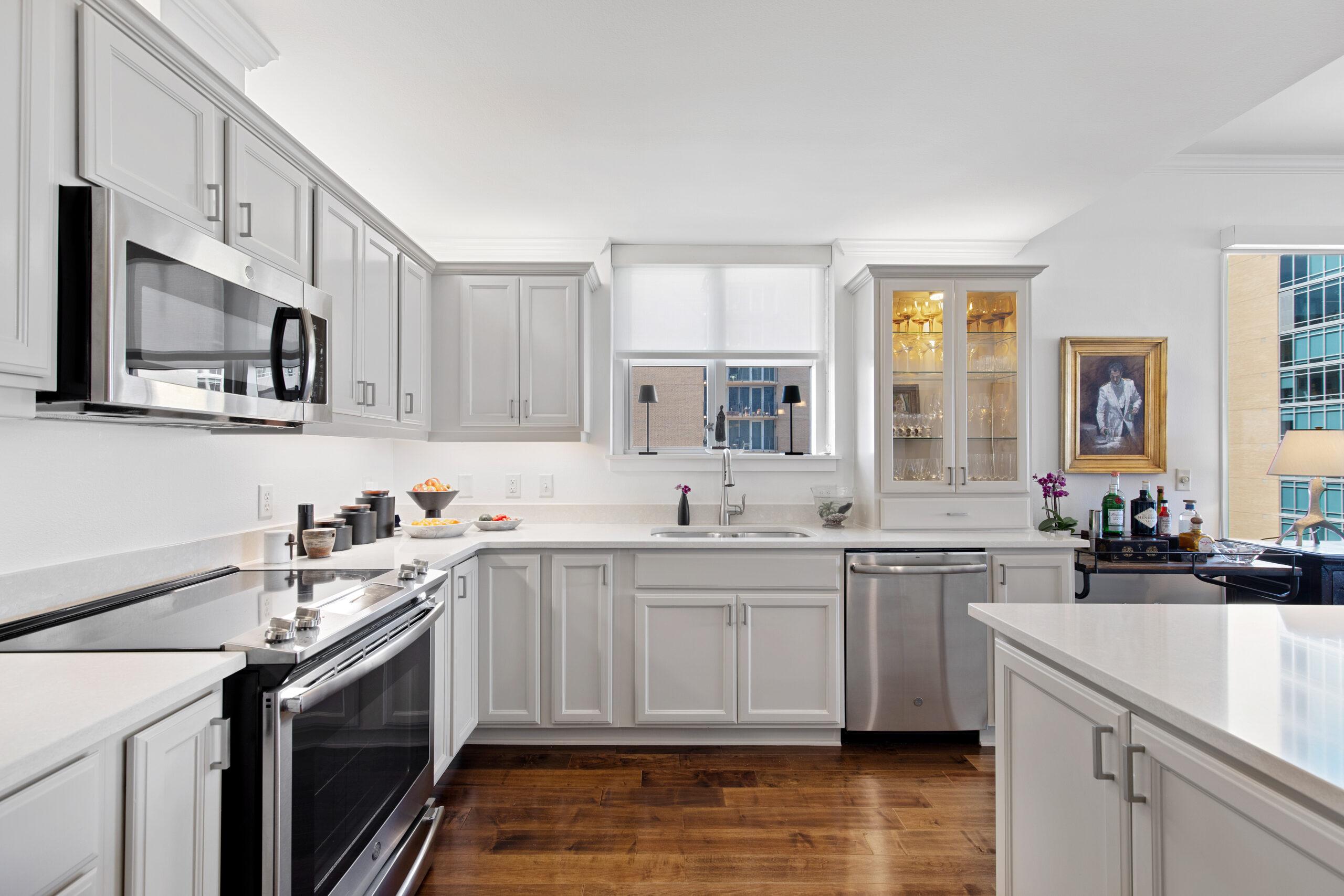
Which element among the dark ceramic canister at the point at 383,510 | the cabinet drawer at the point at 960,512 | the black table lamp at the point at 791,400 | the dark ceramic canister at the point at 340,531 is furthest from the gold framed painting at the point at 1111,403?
the dark ceramic canister at the point at 340,531

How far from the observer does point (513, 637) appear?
9.47 feet

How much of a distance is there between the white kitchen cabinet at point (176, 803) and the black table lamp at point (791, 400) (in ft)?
9.76

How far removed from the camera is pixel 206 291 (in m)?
1.52

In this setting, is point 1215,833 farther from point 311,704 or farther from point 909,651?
point 909,651

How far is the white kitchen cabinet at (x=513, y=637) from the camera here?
2.87 metres

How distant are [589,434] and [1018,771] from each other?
101 inches

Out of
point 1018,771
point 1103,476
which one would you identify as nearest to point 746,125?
point 1018,771

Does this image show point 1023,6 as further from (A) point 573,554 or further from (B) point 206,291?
(A) point 573,554

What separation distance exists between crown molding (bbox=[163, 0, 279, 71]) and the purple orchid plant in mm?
3644

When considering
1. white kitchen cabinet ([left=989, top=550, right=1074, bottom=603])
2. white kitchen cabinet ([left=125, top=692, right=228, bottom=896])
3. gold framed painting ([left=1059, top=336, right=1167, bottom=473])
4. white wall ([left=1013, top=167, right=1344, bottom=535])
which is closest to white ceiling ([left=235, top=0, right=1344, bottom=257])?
white wall ([left=1013, top=167, right=1344, bottom=535])

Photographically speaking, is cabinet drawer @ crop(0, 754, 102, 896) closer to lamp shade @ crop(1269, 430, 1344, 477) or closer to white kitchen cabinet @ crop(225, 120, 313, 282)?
white kitchen cabinet @ crop(225, 120, 313, 282)

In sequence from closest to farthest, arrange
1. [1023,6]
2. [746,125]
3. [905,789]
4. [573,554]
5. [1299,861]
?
[1299,861] < [1023,6] < [746,125] < [905,789] < [573,554]

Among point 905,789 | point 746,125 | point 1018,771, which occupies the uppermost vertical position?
point 746,125

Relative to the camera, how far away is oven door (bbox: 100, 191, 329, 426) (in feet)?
4.14
